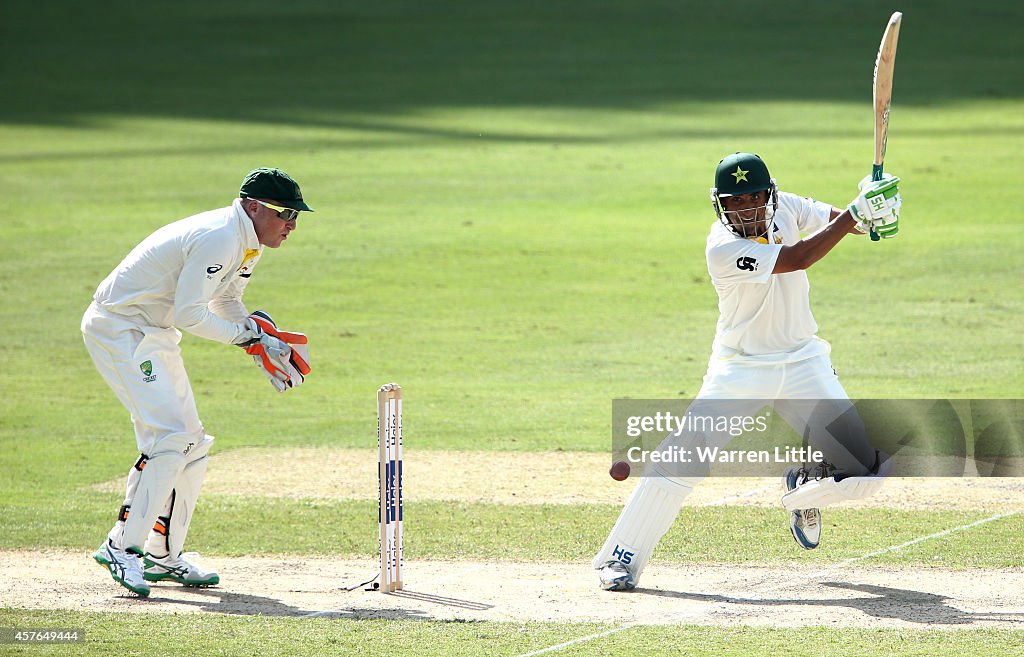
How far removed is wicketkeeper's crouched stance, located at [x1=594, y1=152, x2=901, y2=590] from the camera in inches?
283

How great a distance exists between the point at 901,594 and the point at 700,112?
879 inches

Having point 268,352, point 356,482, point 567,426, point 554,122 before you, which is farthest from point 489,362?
point 554,122

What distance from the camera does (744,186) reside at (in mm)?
7207

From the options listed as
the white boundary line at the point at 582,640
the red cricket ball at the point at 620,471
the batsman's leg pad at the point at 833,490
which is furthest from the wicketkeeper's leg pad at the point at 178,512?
the batsman's leg pad at the point at 833,490

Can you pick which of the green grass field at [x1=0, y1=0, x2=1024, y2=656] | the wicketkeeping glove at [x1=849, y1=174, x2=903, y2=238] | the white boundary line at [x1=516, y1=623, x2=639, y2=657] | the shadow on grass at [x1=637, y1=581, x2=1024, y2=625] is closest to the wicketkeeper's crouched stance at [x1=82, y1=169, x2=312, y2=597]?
A: the green grass field at [x1=0, y1=0, x2=1024, y2=656]

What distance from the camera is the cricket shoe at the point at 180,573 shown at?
297 inches

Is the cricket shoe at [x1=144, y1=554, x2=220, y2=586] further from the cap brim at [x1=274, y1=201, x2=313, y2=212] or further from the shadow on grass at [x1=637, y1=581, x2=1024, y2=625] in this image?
the shadow on grass at [x1=637, y1=581, x2=1024, y2=625]

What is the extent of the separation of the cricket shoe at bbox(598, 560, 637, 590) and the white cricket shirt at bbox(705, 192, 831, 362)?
120 centimetres

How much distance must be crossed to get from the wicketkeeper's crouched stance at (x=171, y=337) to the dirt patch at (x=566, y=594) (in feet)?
1.10

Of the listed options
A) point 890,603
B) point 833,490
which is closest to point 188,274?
point 833,490

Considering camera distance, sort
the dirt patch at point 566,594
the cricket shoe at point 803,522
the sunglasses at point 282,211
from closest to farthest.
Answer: the dirt patch at point 566,594
the sunglasses at point 282,211
the cricket shoe at point 803,522

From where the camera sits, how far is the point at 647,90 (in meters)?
31.6

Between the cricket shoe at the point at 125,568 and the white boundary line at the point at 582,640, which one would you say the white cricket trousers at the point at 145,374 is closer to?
the cricket shoe at the point at 125,568

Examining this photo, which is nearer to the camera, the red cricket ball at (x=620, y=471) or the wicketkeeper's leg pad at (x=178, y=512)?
the red cricket ball at (x=620, y=471)
